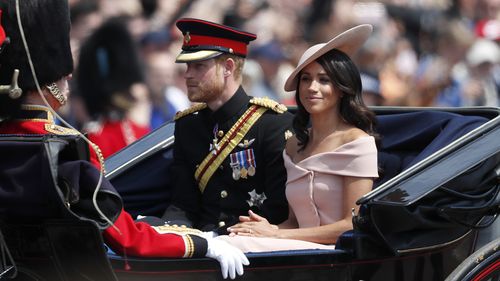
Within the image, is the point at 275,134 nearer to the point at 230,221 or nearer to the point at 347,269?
the point at 230,221

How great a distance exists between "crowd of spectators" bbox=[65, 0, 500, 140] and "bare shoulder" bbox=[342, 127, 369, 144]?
9.97ft

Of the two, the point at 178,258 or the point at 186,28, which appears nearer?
the point at 178,258

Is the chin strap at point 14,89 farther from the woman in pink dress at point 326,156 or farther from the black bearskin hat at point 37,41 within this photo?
the woman in pink dress at point 326,156

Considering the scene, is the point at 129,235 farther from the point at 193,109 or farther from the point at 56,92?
the point at 193,109

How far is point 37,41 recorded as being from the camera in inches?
166

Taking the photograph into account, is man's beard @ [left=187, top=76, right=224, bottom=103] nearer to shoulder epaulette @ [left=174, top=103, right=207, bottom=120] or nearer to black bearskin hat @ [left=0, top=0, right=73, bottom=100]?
shoulder epaulette @ [left=174, top=103, right=207, bottom=120]

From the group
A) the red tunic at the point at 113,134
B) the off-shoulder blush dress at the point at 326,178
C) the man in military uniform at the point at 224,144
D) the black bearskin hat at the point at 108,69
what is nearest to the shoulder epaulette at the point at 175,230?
the off-shoulder blush dress at the point at 326,178

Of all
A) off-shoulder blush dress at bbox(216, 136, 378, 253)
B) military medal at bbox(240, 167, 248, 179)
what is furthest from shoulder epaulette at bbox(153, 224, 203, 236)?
military medal at bbox(240, 167, 248, 179)

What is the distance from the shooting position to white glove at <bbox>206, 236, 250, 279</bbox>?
14.2 feet

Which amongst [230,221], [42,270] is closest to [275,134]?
[230,221]

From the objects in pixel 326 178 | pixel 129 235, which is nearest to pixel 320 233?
pixel 326 178

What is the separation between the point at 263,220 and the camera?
16.4 ft

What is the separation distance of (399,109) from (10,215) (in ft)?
7.19

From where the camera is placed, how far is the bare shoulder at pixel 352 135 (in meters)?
4.91
